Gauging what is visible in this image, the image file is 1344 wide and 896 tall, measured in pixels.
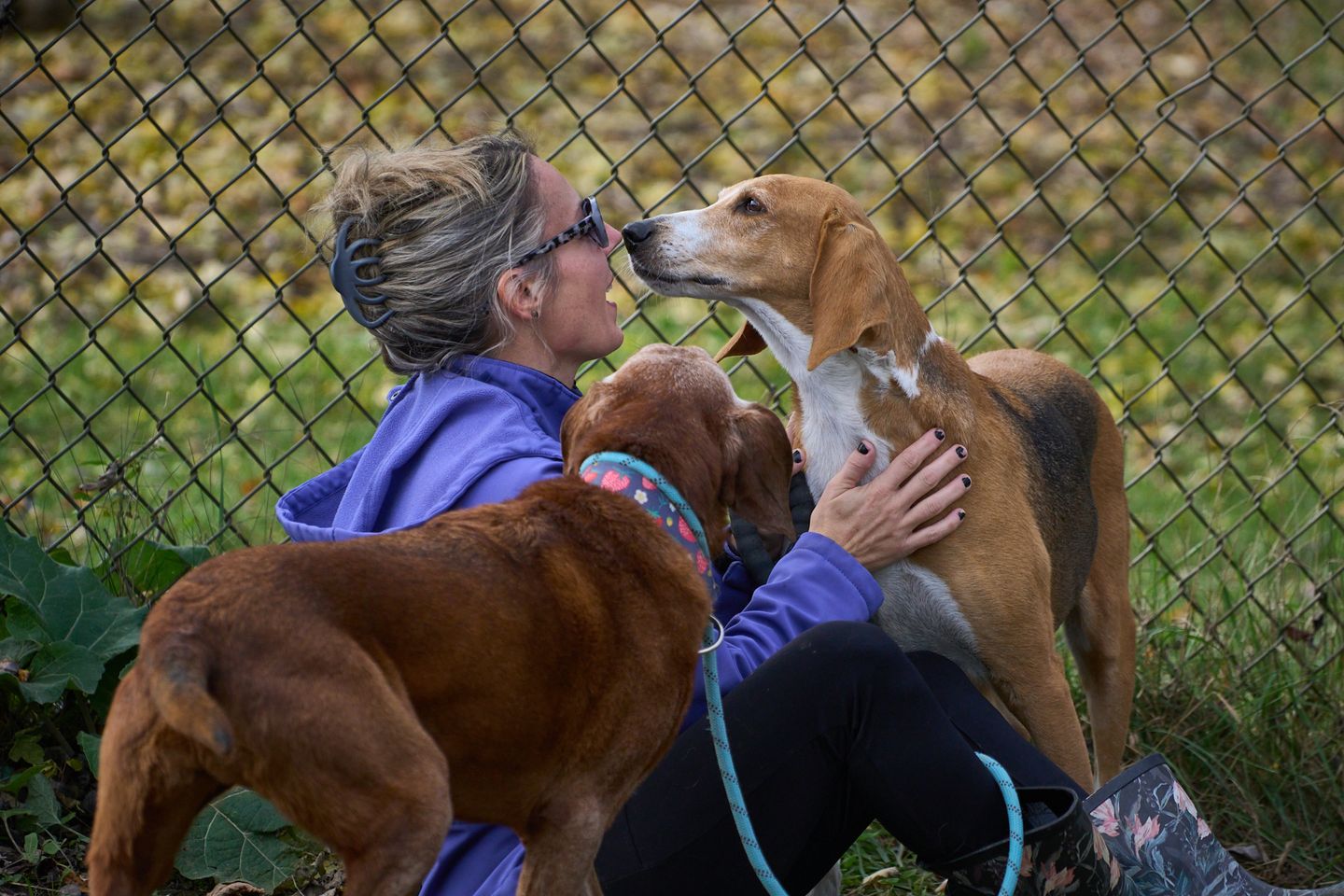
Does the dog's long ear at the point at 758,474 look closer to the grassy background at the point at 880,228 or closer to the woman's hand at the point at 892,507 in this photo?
the woman's hand at the point at 892,507

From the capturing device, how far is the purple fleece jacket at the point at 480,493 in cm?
254

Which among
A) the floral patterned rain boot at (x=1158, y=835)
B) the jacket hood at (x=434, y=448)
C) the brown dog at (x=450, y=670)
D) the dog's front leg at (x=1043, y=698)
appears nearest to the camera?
the brown dog at (x=450, y=670)

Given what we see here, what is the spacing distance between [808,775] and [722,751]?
0.24 metres

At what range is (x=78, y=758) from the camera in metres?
3.38

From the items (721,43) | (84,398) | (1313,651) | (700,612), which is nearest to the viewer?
(700,612)

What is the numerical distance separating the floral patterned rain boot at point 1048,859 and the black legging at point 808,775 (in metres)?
0.04

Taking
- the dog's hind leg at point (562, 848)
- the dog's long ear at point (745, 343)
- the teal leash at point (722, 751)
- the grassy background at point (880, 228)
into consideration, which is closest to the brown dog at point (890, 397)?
the dog's long ear at point (745, 343)

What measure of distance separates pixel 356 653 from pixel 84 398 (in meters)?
5.10

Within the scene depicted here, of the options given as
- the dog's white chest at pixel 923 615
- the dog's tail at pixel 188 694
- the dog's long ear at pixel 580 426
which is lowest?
the dog's white chest at pixel 923 615

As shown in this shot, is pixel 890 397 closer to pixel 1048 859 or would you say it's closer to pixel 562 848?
pixel 1048 859

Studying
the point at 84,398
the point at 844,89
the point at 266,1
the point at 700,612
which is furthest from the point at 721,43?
the point at 700,612

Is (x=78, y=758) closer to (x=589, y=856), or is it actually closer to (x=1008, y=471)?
(x=589, y=856)

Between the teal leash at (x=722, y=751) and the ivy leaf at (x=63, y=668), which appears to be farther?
the ivy leaf at (x=63, y=668)

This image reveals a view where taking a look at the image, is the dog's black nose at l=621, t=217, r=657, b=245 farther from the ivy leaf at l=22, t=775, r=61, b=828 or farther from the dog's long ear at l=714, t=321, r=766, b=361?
the ivy leaf at l=22, t=775, r=61, b=828
